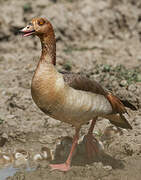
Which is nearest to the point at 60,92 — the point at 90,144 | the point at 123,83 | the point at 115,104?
the point at 115,104

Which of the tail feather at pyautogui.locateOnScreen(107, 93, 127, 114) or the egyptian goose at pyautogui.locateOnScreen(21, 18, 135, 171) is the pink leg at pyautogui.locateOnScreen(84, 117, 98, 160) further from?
the tail feather at pyautogui.locateOnScreen(107, 93, 127, 114)

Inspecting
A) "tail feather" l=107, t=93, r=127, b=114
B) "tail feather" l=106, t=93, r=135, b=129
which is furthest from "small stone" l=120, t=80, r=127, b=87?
"tail feather" l=107, t=93, r=127, b=114

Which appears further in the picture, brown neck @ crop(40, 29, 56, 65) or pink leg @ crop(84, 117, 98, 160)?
pink leg @ crop(84, 117, 98, 160)

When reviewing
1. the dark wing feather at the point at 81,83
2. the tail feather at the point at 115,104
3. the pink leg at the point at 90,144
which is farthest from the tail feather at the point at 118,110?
the pink leg at the point at 90,144

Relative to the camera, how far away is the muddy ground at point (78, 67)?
583cm

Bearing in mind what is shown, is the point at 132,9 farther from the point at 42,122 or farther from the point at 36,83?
the point at 36,83

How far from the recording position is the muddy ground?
19.1 ft

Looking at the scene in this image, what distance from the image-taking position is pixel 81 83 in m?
5.35

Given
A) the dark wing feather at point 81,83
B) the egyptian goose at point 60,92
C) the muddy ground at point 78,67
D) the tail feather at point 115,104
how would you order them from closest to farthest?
the egyptian goose at point 60,92, the dark wing feather at point 81,83, the tail feather at point 115,104, the muddy ground at point 78,67

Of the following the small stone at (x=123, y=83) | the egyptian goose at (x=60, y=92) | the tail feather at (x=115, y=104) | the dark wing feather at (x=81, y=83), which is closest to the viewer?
the egyptian goose at (x=60, y=92)

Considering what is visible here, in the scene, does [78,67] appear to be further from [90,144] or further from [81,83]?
[81,83]

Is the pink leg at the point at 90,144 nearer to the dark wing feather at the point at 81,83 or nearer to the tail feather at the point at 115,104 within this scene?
the tail feather at the point at 115,104

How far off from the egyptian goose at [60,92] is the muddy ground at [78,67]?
0.70 metres

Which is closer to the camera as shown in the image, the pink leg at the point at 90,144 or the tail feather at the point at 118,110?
the tail feather at the point at 118,110
